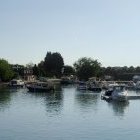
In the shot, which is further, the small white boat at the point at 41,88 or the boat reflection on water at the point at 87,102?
the small white boat at the point at 41,88

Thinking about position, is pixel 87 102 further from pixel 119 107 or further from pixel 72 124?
pixel 72 124

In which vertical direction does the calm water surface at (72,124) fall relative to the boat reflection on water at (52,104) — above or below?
below

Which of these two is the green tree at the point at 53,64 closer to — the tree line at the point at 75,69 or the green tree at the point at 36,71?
the tree line at the point at 75,69

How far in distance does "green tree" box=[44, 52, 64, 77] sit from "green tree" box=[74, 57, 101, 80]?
1474 cm

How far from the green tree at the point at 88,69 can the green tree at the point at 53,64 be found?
14.7 m

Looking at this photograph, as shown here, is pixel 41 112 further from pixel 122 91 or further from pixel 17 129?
pixel 122 91

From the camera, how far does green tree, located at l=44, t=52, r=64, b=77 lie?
185 meters

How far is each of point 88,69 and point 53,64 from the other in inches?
803

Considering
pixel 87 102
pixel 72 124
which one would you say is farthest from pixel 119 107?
pixel 72 124

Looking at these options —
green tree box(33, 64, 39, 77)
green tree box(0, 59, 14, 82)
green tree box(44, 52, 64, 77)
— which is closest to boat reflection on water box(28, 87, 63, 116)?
green tree box(0, 59, 14, 82)

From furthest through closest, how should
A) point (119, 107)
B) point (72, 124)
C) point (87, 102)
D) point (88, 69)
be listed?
point (88, 69) → point (87, 102) → point (119, 107) → point (72, 124)

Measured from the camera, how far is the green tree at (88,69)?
169875 mm

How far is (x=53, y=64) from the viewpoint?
185125 millimetres

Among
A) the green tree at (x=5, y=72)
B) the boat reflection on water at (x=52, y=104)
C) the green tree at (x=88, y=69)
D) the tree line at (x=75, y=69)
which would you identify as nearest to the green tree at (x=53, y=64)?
the tree line at (x=75, y=69)
